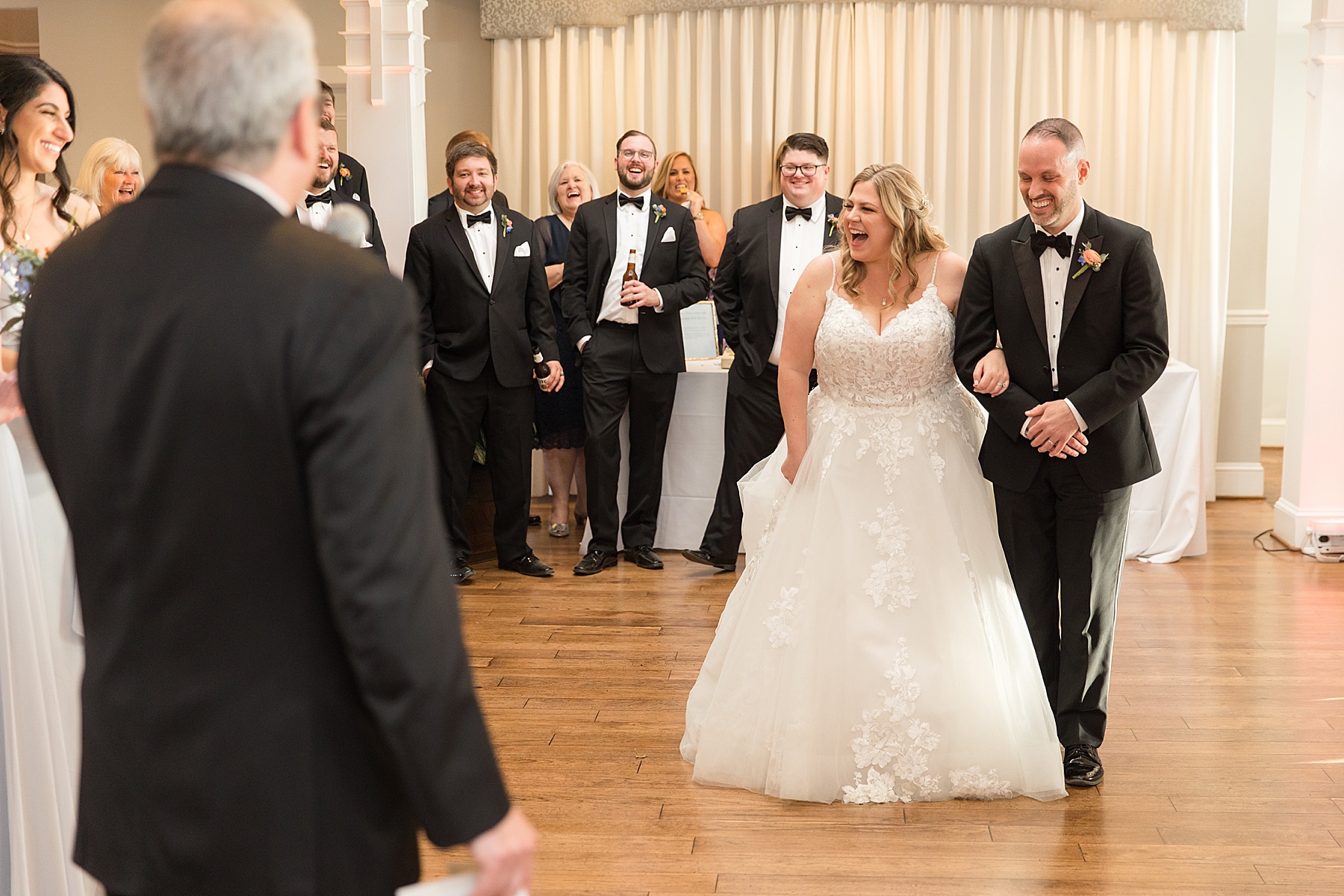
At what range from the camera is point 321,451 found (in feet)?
3.65

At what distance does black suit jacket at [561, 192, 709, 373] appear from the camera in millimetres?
5559

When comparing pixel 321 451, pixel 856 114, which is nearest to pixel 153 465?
pixel 321 451

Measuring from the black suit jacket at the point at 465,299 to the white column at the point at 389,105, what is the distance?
30 cm

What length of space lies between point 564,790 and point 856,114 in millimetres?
4861

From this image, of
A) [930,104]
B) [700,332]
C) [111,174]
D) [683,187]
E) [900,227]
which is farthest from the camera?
[930,104]

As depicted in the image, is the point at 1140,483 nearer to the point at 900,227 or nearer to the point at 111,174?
the point at 900,227

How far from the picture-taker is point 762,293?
5352 mm

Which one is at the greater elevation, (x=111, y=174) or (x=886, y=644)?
(x=111, y=174)

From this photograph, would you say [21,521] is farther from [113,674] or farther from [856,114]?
[856,114]

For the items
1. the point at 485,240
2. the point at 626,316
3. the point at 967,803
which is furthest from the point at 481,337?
the point at 967,803

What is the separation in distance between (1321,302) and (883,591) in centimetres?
370

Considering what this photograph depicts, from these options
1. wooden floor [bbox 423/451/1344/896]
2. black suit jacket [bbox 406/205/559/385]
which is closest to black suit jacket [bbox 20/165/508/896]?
wooden floor [bbox 423/451/1344/896]

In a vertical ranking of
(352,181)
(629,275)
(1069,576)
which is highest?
(352,181)

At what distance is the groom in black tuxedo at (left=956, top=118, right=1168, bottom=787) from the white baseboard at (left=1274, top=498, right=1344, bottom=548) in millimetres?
3078
